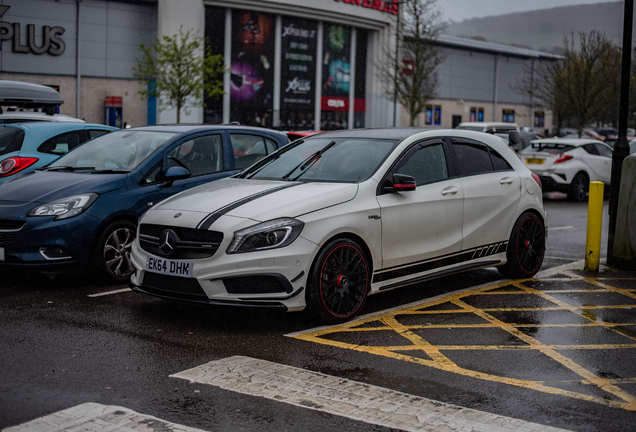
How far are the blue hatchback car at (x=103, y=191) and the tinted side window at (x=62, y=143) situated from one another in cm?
106

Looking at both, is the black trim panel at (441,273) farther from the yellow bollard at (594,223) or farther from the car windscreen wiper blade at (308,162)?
the yellow bollard at (594,223)

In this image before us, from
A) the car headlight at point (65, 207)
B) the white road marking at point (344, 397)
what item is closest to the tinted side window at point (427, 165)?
the white road marking at point (344, 397)

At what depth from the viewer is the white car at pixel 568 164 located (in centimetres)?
1844

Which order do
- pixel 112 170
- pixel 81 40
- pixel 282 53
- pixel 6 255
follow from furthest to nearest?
pixel 282 53 → pixel 81 40 → pixel 112 170 → pixel 6 255

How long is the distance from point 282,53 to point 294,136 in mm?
26910

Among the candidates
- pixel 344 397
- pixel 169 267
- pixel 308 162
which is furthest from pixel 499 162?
pixel 344 397

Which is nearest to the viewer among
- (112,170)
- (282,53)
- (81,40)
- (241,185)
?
(241,185)

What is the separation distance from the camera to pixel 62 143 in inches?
376

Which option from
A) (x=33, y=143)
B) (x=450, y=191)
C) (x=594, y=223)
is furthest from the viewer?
(x=33, y=143)

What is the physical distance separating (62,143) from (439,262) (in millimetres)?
5458

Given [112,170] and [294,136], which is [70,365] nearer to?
[112,170]

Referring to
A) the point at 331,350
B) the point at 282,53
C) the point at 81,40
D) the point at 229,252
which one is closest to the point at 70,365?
the point at 229,252

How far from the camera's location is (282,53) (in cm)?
3925

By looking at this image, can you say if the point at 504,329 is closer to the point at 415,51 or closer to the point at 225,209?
the point at 225,209
